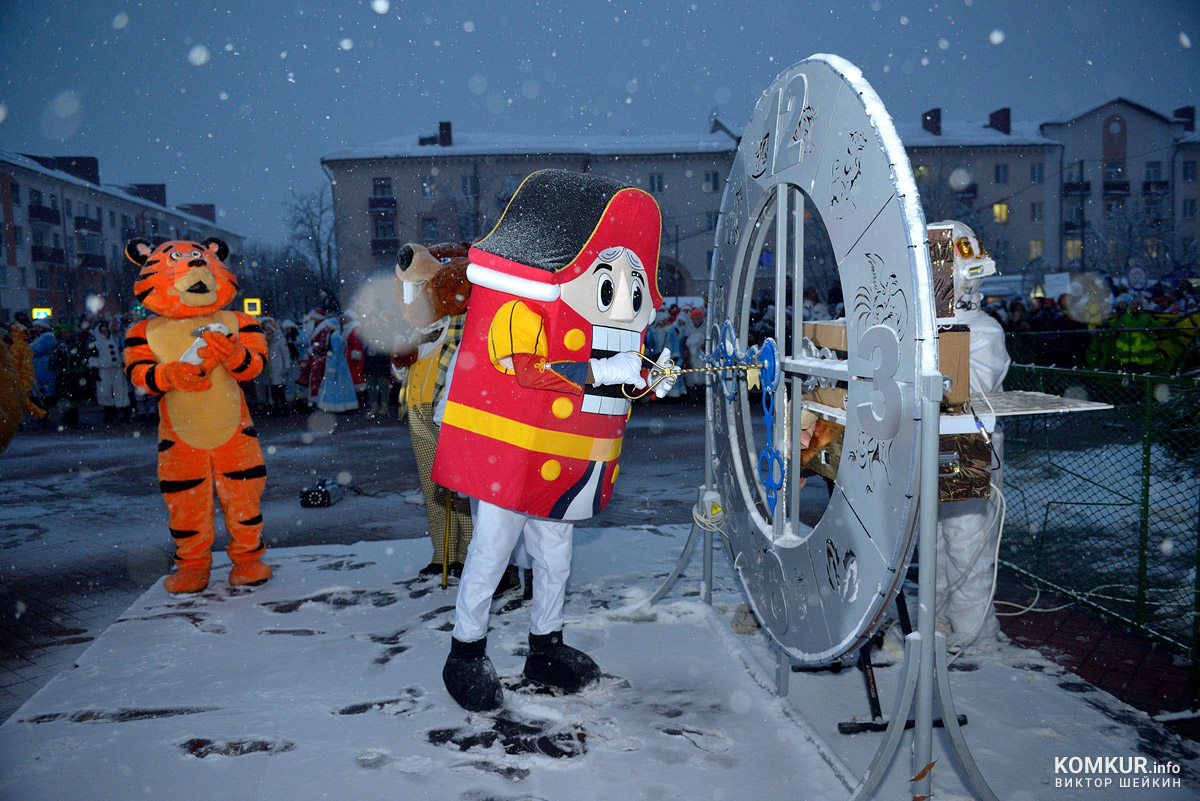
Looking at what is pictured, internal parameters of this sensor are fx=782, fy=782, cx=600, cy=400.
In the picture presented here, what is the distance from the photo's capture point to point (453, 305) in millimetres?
4047

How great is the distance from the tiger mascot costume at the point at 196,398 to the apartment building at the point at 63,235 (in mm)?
34491

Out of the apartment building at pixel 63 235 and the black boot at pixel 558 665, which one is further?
the apartment building at pixel 63 235

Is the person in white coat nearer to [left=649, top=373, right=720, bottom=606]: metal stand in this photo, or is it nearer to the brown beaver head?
the brown beaver head

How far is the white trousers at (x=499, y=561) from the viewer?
2.96 metres

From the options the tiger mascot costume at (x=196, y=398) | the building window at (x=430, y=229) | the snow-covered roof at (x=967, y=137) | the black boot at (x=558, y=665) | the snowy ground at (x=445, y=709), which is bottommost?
the snowy ground at (x=445, y=709)

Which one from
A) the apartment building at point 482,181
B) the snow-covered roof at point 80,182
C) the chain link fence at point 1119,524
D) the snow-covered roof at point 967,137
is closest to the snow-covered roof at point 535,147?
the apartment building at point 482,181

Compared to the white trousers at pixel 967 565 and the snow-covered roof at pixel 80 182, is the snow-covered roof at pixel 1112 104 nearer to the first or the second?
the white trousers at pixel 967 565

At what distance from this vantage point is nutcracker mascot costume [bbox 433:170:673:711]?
109 inches

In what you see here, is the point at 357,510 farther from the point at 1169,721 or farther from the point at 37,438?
the point at 37,438

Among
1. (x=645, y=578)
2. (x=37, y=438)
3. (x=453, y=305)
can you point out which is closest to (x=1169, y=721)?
(x=645, y=578)

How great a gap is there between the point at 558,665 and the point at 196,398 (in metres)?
2.53

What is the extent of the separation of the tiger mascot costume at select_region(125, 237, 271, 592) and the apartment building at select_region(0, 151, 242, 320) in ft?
113

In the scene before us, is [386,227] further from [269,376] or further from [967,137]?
[967,137]

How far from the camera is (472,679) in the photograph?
2.90m
